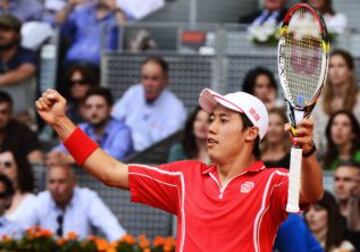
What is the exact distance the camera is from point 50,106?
7.29 m

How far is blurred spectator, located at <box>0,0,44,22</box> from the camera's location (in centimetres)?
1577

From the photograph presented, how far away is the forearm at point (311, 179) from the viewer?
6762 millimetres

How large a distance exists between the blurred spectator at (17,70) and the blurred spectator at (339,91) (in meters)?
3.30

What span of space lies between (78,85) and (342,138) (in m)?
3.23

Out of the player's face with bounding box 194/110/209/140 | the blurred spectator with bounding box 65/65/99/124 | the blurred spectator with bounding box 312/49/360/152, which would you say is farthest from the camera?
the blurred spectator with bounding box 65/65/99/124

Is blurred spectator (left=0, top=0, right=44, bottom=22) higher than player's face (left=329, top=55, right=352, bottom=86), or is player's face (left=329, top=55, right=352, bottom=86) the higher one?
blurred spectator (left=0, top=0, right=44, bottom=22)

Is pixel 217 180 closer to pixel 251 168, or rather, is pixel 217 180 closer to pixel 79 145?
pixel 251 168

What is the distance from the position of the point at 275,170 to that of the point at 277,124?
4.59 m

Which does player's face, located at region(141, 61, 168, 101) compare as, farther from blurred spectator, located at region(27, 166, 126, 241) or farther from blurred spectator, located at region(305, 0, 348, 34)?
blurred spectator, located at region(27, 166, 126, 241)

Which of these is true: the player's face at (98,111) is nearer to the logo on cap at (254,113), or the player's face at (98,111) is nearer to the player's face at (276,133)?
the player's face at (276,133)

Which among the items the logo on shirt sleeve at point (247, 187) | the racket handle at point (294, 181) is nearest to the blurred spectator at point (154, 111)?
the logo on shirt sleeve at point (247, 187)

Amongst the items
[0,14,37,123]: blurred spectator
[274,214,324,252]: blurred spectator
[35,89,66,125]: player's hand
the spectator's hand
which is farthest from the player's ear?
[0,14,37,123]: blurred spectator

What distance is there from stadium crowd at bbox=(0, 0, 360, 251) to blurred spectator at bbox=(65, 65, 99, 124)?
0.01 meters

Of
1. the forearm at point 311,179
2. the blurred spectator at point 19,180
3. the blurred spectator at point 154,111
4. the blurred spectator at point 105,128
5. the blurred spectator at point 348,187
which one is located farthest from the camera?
the blurred spectator at point 154,111
